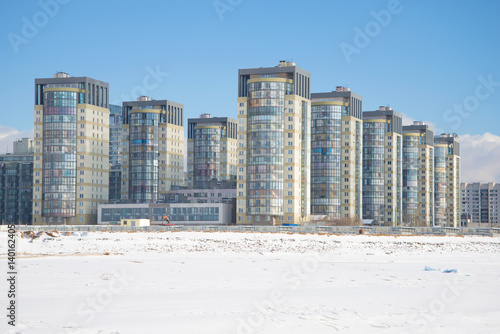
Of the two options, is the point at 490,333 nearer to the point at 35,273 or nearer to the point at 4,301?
the point at 4,301

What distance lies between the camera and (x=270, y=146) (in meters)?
177

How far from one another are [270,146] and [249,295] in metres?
148

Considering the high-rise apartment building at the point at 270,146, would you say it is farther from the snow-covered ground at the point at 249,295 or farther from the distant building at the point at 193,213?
the snow-covered ground at the point at 249,295

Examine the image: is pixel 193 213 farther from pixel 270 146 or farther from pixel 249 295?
pixel 249 295

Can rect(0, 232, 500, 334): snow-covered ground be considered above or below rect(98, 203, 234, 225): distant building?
above

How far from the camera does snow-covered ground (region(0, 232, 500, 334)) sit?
906 inches

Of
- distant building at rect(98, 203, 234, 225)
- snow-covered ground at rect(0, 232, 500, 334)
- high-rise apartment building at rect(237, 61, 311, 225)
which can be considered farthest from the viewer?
distant building at rect(98, 203, 234, 225)

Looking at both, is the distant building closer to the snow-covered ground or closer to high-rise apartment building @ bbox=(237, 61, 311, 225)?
high-rise apartment building @ bbox=(237, 61, 311, 225)

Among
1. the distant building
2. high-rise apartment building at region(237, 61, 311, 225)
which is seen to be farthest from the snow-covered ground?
the distant building

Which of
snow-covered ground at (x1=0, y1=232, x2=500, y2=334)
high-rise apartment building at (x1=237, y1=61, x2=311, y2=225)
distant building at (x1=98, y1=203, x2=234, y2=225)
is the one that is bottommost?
distant building at (x1=98, y1=203, x2=234, y2=225)

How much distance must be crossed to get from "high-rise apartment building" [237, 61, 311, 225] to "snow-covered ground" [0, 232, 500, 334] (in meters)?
127

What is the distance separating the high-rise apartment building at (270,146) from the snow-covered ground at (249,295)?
127 m

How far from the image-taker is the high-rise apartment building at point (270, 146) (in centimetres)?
17762

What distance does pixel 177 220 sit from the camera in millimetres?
196000
